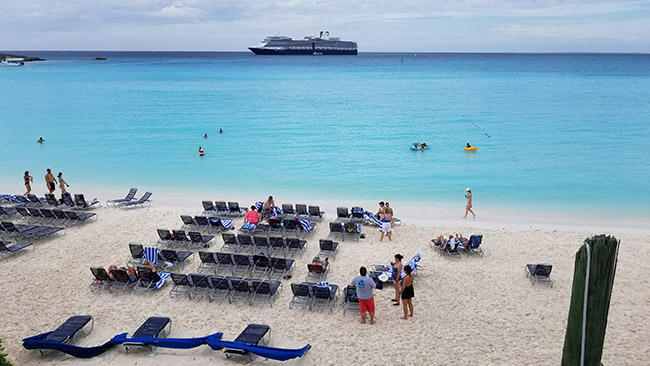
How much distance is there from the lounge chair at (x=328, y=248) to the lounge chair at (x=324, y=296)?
203cm

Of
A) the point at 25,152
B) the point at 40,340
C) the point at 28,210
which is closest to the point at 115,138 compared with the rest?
the point at 25,152

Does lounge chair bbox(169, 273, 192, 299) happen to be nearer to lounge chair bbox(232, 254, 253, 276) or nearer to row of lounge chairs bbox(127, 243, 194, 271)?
row of lounge chairs bbox(127, 243, 194, 271)

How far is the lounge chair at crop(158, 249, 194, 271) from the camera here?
10.4 meters

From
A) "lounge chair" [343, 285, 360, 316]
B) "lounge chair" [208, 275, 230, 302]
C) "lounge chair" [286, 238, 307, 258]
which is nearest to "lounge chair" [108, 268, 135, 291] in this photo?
"lounge chair" [208, 275, 230, 302]

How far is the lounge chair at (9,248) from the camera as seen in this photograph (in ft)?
35.8

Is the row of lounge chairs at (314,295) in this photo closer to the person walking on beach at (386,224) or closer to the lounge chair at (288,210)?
the person walking on beach at (386,224)

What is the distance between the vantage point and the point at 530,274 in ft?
32.5

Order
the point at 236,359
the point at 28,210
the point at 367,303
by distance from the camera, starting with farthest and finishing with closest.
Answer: the point at 28,210 < the point at 367,303 < the point at 236,359

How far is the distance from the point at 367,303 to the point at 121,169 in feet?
60.8

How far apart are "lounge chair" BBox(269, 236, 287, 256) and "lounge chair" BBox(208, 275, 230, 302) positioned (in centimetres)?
→ 236

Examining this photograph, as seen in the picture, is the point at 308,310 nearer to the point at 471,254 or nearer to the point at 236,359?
the point at 236,359

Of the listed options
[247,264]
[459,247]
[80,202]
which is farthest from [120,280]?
[459,247]

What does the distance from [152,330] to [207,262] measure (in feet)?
9.10

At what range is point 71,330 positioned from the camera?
7617 millimetres
